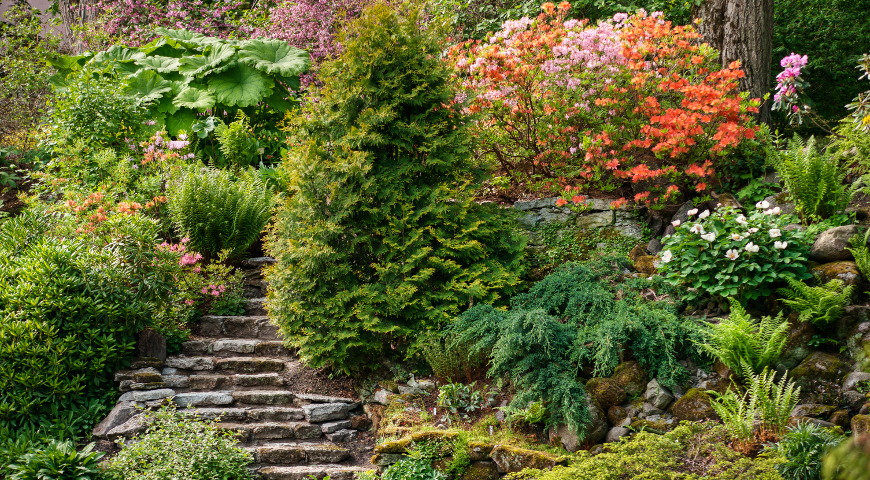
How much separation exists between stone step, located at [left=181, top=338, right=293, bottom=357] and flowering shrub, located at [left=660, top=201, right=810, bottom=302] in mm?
3872

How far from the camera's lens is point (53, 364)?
499 cm

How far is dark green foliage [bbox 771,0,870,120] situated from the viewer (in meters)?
10.3

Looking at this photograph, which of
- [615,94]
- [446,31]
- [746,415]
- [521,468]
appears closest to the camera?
[746,415]

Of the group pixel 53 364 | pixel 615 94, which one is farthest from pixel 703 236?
Answer: pixel 53 364

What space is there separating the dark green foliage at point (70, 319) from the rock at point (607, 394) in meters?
4.11

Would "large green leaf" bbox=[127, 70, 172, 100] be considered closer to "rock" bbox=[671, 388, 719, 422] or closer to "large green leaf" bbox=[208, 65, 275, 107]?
"large green leaf" bbox=[208, 65, 275, 107]

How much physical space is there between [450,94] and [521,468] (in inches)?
132

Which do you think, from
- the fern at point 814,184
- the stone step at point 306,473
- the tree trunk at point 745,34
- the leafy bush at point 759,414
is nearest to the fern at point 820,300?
the leafy bush at point 759,414

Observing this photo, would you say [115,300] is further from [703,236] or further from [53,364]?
[703,236]

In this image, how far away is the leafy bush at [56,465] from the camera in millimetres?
4172

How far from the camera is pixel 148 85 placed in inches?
343

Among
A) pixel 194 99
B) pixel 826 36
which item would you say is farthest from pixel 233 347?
pixel 826 36

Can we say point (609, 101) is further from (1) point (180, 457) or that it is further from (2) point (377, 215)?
(1) point (180, 457)

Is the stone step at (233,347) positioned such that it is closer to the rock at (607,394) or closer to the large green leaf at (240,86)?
the rock at (607,394)
